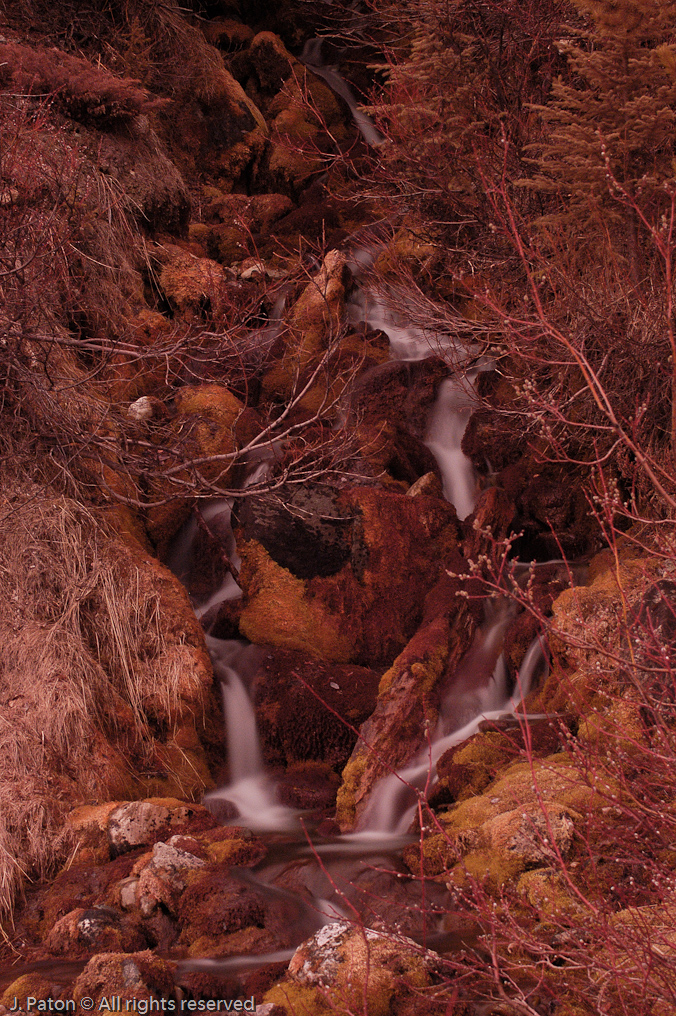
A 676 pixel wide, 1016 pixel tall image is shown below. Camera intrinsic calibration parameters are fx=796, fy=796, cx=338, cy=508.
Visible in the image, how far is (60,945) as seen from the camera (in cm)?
368

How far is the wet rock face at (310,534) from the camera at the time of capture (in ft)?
21.4

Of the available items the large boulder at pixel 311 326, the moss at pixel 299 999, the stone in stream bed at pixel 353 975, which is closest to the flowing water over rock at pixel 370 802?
the stone in stream bed at pixel 353 975

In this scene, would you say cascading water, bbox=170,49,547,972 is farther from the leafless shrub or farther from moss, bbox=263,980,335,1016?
the leafless shrub

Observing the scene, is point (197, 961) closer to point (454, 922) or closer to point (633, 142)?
point (454, 922)

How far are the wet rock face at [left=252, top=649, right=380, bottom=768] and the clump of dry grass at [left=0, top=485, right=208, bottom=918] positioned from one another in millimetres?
548

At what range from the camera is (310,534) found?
6.59 m

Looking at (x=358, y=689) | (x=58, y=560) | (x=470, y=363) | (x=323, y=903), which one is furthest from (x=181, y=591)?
(x=470, y=363)

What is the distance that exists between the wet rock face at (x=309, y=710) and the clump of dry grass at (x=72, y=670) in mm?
548

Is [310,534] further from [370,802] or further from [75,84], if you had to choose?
[75,84]

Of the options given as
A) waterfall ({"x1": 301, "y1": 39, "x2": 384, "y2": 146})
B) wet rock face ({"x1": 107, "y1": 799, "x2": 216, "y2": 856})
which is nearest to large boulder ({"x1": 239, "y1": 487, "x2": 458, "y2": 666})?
wet rock face ({"x1": 107, "y1": 799, "x2": 216, "y2": 856})

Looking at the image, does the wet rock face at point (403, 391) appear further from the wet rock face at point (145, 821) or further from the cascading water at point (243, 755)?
the wet rock face at point (145, 821)

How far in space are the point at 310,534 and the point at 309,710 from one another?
1.53m

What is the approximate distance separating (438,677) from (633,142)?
3.48 m

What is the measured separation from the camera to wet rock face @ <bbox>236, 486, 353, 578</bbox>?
651 centimetres
